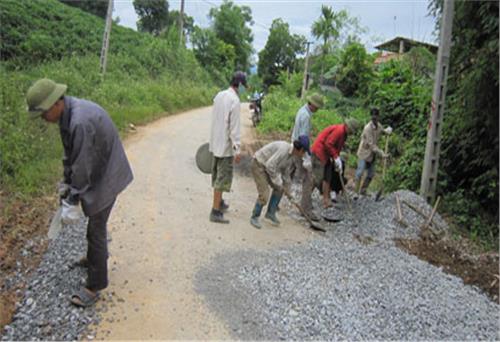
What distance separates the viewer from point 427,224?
23.1ft

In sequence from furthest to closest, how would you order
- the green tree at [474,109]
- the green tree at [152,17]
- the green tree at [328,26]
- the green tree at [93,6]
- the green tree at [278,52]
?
the green tree at [278,52]
the green tree at [152,17]
the green tree at [93,6]
the green tree at [328,26]
the green tree at [474,109]

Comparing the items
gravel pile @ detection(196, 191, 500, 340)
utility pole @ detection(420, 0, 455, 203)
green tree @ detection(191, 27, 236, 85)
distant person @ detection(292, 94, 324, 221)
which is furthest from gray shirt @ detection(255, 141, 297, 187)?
green tree @ detection(191, 27, 236, 85)

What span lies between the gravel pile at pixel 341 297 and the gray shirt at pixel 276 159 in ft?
3.22

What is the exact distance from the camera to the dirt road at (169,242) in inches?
141

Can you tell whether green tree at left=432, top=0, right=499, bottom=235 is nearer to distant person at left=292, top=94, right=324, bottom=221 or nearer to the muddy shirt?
the muddy shirt

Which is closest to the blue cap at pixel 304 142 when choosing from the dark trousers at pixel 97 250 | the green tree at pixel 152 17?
the dark trousers at pixel 97 250

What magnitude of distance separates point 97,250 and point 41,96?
1.29 meters

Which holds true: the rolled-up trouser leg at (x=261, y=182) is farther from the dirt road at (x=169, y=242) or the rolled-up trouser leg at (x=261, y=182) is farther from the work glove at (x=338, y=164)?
the work glove at (x=338, y=164)

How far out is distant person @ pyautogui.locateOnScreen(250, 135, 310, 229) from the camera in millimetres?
5859

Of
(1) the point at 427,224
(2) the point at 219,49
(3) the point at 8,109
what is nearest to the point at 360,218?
(1) the point at 427,224

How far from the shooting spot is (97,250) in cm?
363

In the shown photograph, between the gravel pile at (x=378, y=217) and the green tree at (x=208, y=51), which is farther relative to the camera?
the green tree at (x=208, y=51)

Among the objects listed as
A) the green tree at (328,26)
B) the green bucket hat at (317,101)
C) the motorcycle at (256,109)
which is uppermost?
the green tree at (328,26)

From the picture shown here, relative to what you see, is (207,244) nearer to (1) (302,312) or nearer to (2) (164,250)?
(2) (164,250)
